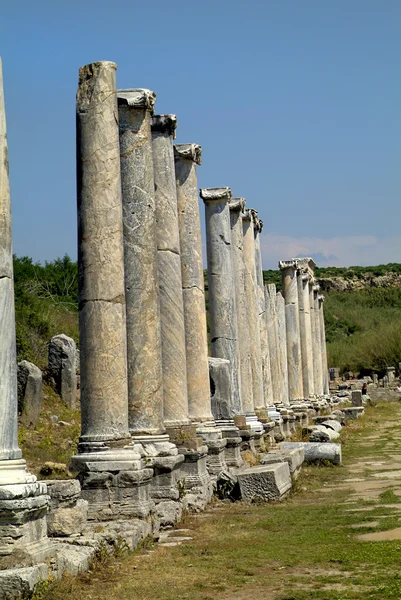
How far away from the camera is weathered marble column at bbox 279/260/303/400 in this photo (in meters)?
35.8

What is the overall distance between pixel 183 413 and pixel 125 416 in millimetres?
2775

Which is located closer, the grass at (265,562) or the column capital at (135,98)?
the grass at (265,562)

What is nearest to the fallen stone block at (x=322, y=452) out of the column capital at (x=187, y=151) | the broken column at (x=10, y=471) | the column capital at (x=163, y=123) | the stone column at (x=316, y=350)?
the column capital at (x=187, y=151)

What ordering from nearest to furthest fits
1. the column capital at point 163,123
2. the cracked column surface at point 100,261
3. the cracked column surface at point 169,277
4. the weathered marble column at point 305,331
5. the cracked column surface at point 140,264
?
1. the cracked column surface at point 100,261
2. the cracked column surface at point 140,264
3. the cracked column surface at point 169,277
4. the column capital at point 163,123
5. the weathered marble column at point 305,331

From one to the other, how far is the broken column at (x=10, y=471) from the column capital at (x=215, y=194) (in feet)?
39.8

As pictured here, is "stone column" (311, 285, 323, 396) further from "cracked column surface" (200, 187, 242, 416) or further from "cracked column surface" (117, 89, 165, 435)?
"cracked column surface" (117, 89, 165, 435)

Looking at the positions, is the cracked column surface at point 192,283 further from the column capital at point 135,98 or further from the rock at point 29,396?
the rock at point 29,396

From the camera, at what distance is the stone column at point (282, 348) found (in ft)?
105

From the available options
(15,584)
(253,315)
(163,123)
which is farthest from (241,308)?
(15,584)

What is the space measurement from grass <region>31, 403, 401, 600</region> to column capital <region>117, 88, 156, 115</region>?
5878 mm

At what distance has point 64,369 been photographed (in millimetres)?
26859

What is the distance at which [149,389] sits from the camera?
45.3ft

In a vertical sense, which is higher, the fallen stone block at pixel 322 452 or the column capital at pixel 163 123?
the column capital at pixel 163 123

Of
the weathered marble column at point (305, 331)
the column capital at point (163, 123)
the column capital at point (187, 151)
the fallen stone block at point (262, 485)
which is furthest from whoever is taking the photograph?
the weathered marble column at point (305, 331)
